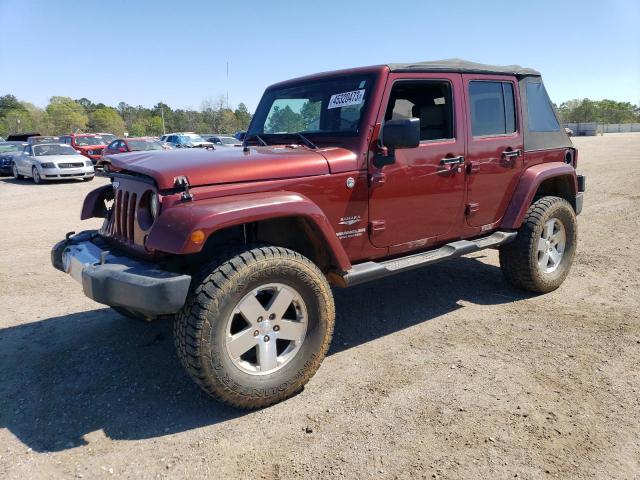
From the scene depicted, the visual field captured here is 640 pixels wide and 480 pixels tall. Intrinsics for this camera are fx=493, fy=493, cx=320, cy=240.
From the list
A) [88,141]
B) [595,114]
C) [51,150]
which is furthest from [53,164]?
[595,114]

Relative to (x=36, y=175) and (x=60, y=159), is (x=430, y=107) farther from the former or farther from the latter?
(x=36, y=175)

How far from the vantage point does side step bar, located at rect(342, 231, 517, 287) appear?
3.43 meters

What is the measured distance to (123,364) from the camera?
3.61m

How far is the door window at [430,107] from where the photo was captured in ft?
12.8

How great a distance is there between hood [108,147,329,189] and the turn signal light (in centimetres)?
37

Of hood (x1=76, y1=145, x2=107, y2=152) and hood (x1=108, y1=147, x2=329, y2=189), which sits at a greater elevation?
hood (x1=76, y1=145, x2=107, y2=152)

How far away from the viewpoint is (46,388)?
330 cm

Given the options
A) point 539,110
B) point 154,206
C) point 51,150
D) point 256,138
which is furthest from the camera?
point 51,150

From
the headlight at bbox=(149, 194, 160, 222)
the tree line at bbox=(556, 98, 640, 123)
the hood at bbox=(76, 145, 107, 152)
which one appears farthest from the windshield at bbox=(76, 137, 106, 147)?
the tree line at bbox=(556, 98, 640, 123)

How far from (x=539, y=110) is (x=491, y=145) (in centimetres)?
101

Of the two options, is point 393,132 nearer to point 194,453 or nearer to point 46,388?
point 194,453

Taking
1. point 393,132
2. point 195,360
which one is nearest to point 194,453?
point 195,360

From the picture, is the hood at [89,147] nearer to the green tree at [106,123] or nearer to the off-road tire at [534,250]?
the off-road tire at [534,250]

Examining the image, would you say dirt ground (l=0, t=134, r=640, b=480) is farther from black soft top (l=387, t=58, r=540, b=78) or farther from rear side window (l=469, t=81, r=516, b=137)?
black soft top (l=387, t=58, r=540, b=78)
